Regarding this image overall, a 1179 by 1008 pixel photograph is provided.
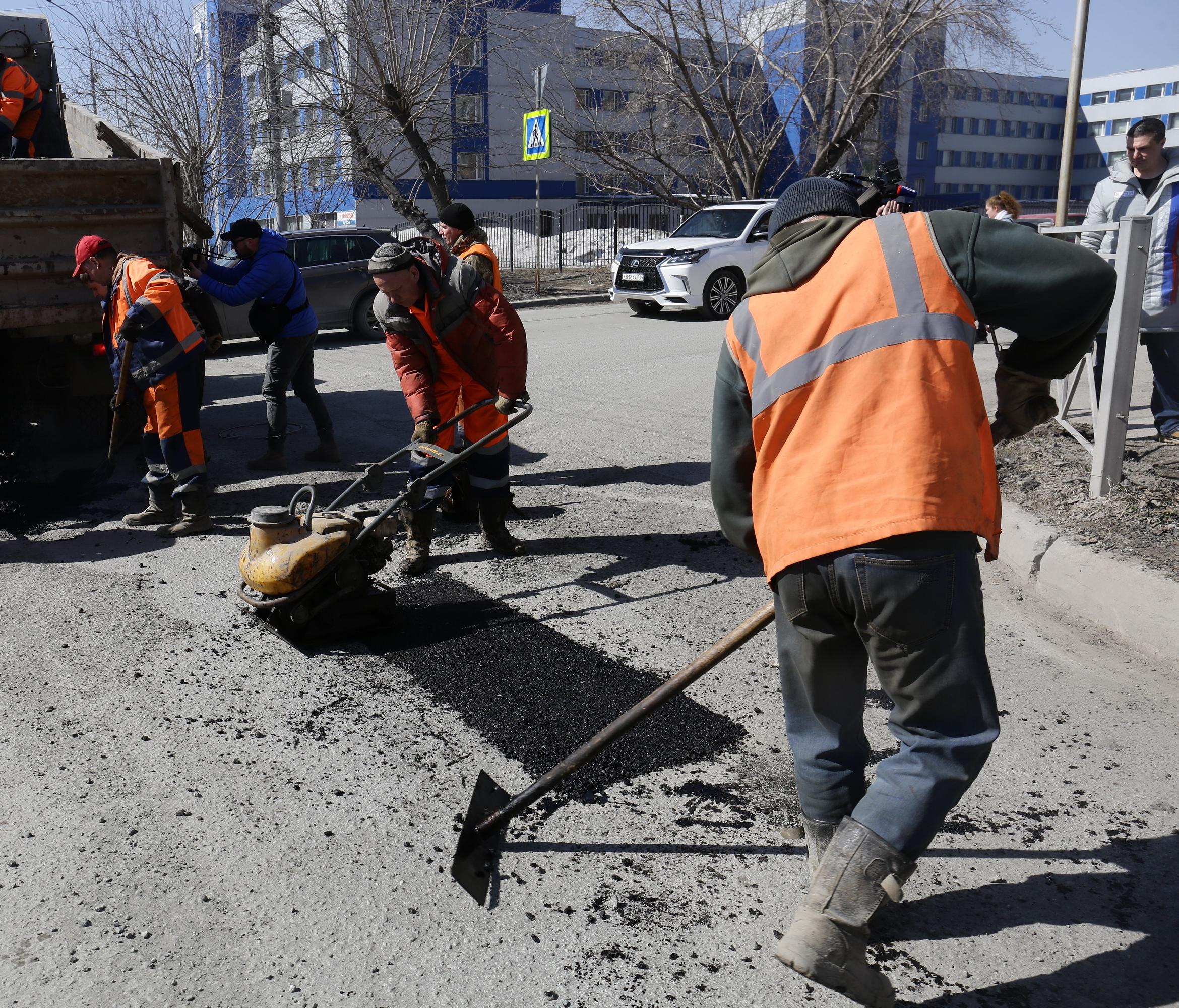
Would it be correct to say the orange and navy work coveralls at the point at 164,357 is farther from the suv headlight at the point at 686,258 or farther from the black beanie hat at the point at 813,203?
the suv headlight at the point at 686,258

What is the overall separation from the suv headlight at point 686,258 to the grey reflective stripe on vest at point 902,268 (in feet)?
44.2

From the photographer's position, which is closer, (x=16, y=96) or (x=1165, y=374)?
(x=1165, y=374)

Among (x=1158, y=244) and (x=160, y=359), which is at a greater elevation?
(x=1158, y=244)

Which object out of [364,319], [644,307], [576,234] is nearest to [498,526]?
[364,319]

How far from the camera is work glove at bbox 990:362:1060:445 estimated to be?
8.32 ft

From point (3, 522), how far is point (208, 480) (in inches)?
50.6

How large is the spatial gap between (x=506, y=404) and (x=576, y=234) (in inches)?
985

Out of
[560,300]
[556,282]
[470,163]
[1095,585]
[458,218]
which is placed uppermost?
[470,163]

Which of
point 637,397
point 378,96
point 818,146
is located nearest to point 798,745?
point 637,397

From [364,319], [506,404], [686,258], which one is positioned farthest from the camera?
[686,258]

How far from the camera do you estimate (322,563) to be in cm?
412

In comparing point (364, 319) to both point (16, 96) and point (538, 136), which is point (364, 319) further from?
point (16, 96)

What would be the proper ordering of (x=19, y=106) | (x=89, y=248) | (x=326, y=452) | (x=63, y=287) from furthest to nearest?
(x=19, y=106), (x=326, y=452), (x=63, y=287), (x=89, y=248)

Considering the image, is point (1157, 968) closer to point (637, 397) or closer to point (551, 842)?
point (551, 842)
